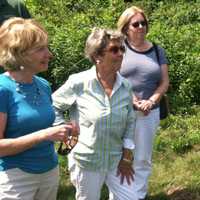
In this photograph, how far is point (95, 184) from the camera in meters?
3.76

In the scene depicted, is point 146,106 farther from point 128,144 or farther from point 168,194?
point 168,194

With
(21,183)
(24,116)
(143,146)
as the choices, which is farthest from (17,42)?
(143,146)

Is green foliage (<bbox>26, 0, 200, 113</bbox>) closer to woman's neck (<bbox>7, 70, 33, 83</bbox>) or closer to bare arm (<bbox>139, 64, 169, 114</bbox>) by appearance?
bare arm (<bbox>139, 64, 169, 114</bbox>)

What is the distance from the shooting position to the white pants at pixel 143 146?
15.5 ft

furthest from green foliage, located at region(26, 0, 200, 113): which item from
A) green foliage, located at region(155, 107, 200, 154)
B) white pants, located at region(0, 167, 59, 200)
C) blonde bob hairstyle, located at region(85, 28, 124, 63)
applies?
white pants, located at region(0, 167, 59, 200)

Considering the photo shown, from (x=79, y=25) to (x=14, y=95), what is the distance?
677cm

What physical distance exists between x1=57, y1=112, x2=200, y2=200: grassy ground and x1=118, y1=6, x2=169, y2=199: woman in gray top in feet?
2.46

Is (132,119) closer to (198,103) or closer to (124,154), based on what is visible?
(124,154)

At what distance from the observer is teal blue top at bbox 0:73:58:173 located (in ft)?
9.64

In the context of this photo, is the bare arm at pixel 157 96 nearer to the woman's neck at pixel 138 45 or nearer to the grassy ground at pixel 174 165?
the woman's neck at pixel 138 45

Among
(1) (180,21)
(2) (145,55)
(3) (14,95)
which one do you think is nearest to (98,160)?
(3) (14,95)

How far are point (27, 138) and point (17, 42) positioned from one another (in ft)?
1.58

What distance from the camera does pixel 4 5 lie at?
4.39 m

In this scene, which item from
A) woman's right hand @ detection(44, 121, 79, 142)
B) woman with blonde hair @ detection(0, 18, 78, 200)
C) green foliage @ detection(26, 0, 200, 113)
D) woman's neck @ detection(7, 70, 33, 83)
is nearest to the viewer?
woman's right hand @ detection(44, 121, 79, 142)
